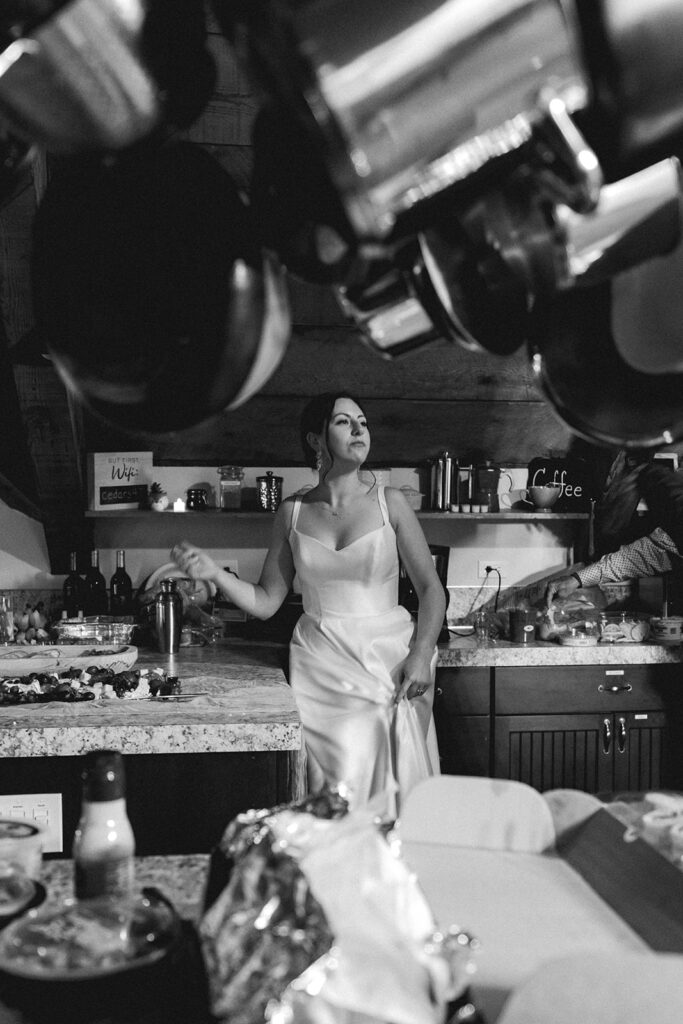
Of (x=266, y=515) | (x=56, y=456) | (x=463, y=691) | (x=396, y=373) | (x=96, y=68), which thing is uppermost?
(x=396, y=373)

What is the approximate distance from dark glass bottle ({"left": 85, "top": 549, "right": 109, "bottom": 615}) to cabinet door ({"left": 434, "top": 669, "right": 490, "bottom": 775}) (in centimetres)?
150

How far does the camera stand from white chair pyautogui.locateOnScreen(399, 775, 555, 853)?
1.41 metres

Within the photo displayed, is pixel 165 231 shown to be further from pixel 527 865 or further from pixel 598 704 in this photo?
pixel 598 704

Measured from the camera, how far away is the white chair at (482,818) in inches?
55.5

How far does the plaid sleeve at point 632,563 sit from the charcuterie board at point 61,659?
2203mm

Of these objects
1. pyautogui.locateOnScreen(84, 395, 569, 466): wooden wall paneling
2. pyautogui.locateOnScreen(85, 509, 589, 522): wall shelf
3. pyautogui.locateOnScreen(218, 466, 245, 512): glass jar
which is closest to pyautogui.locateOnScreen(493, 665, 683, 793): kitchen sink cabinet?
pyautogui.locateOnScreen(85, 509, 589, 522): wall shelf

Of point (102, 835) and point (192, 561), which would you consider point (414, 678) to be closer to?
point (192, 561)

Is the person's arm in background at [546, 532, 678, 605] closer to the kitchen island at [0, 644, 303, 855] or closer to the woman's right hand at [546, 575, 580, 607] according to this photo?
the woman's right hand at [546, 575, 580, 607]

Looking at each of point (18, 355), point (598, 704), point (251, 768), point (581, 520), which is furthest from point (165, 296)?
point (581, 520)

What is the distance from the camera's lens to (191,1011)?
3.28ft

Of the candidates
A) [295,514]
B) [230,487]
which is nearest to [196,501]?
[230,487]

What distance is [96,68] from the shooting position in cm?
71

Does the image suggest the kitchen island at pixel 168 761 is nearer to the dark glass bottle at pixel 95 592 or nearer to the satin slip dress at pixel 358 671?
the satin slip dress at pixel 358 671

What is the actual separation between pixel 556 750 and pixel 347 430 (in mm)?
1614
